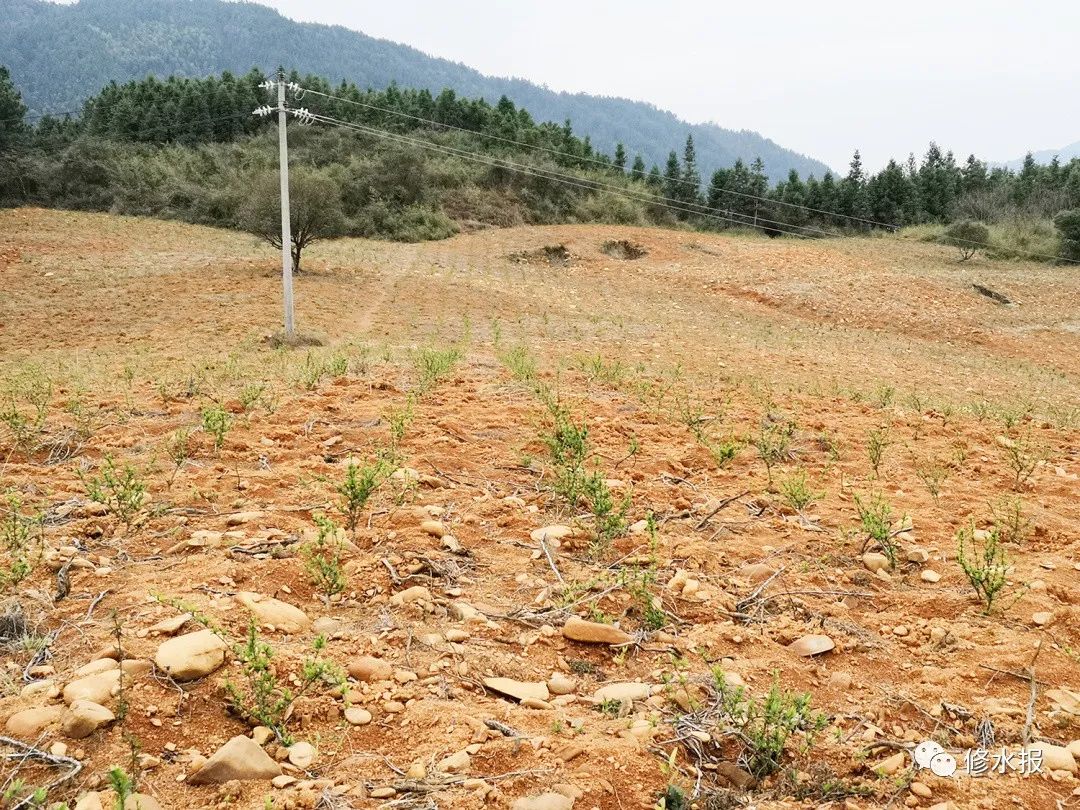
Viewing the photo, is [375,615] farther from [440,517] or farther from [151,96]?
[151,96]

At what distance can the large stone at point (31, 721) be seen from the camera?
1868mm

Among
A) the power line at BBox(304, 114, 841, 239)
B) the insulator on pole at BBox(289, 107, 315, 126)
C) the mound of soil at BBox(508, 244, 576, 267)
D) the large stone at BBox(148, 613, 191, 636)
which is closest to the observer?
the large stone at BBox(148, 613, 191, 636)

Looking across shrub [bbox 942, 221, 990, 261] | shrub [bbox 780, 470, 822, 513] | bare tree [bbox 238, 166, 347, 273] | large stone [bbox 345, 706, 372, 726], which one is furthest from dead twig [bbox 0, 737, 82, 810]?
shrub [bbox 942, 221, 990, 261]

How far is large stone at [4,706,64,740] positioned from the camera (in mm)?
1868

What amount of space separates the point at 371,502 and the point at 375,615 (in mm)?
1098

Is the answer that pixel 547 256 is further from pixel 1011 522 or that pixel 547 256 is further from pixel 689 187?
pixel 689 187

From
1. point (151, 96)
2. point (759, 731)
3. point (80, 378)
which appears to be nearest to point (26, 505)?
point (759, 731)

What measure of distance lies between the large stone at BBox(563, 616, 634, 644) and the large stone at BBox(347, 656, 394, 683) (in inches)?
25.9

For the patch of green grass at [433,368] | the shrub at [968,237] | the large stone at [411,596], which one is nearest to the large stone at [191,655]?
the large stone at [411,596]

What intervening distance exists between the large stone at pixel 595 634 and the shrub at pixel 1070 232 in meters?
33.3

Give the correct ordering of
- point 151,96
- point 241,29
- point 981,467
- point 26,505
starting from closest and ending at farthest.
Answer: point 26,505 → point 981,467 → point 151,96 → point 241,29

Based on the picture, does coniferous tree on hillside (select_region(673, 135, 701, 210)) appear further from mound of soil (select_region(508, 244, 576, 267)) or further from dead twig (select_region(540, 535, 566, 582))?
dead twig (select_region(540, 535, 566, 582))

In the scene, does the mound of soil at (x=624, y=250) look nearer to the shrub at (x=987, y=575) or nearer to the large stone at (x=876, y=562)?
the large stone at (x=876, y=562)

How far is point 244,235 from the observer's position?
86.3 feet
